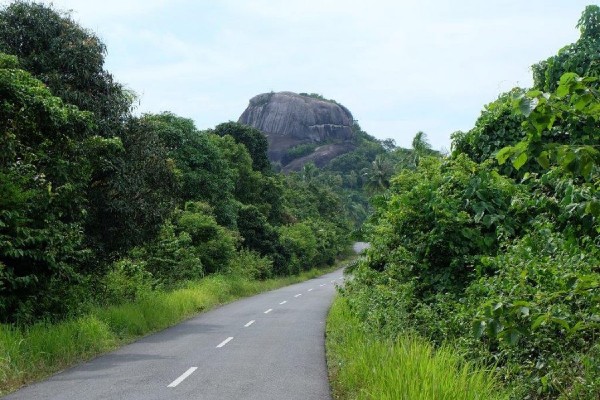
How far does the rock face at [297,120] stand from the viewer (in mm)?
165250

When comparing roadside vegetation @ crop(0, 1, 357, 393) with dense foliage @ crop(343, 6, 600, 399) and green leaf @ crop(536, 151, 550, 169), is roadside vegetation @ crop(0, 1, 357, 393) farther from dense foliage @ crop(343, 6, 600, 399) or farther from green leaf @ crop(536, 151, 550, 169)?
green leaf @ crop(536, 151, 550, 169)

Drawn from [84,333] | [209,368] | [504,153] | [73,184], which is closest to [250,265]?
[73,184]

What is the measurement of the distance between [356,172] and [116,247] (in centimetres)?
11105

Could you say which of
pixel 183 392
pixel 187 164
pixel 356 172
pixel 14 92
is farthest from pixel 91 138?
pixel 356 172

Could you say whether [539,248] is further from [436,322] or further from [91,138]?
[91,138]

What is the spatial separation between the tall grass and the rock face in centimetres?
15274

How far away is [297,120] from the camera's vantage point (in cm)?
16712

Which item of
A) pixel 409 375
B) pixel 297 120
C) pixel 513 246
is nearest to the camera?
pixel 409 375

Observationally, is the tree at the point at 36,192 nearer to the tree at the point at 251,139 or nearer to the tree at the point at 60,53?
the tree at the point at 60,53

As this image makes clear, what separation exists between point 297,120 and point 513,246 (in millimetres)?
160165

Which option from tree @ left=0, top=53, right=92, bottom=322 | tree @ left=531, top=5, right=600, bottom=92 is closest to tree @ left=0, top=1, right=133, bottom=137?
tree @ left=0, top=53, right=92, bottom=322

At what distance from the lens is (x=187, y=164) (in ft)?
123

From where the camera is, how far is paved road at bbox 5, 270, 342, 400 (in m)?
8.96

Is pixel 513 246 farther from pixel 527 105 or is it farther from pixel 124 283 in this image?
pixel 124 283
